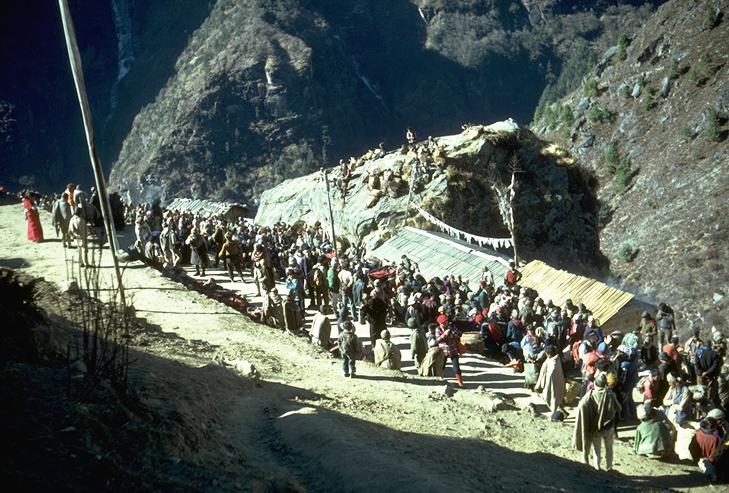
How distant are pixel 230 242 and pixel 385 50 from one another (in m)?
94.1

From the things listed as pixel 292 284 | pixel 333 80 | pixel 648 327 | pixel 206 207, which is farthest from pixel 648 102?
pixel 292 284

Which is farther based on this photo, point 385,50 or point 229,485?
point 385,50

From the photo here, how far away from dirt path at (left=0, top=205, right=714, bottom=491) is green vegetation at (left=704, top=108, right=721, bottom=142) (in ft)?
186

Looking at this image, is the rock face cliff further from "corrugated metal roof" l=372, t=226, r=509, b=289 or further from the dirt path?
the dirt path

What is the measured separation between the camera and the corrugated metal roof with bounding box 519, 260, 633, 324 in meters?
16.4

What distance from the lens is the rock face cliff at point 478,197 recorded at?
29250 millimetres

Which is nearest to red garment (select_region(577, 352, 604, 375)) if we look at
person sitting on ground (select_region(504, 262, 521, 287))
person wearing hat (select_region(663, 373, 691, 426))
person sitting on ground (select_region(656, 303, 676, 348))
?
person wearing hat (select_region(663, 373, 691, 426))

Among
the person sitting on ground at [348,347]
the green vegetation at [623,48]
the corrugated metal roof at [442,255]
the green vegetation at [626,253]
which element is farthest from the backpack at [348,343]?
the green vegetation at [623,48]

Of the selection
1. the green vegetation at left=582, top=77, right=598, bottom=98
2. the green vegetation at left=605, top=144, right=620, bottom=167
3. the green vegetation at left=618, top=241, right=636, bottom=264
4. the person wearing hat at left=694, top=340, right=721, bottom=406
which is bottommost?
the green vegetation at left=618, top=241, right=636, bottom=264

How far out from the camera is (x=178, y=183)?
7488 cm

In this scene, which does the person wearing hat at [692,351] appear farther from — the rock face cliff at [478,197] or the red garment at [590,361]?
the rock face cliff at [478,197]

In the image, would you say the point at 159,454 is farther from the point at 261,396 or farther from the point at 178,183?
the point at 178,183

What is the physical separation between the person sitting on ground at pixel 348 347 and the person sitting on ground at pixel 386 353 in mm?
1018

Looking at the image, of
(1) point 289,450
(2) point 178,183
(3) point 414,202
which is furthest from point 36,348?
(2) point 178,183
